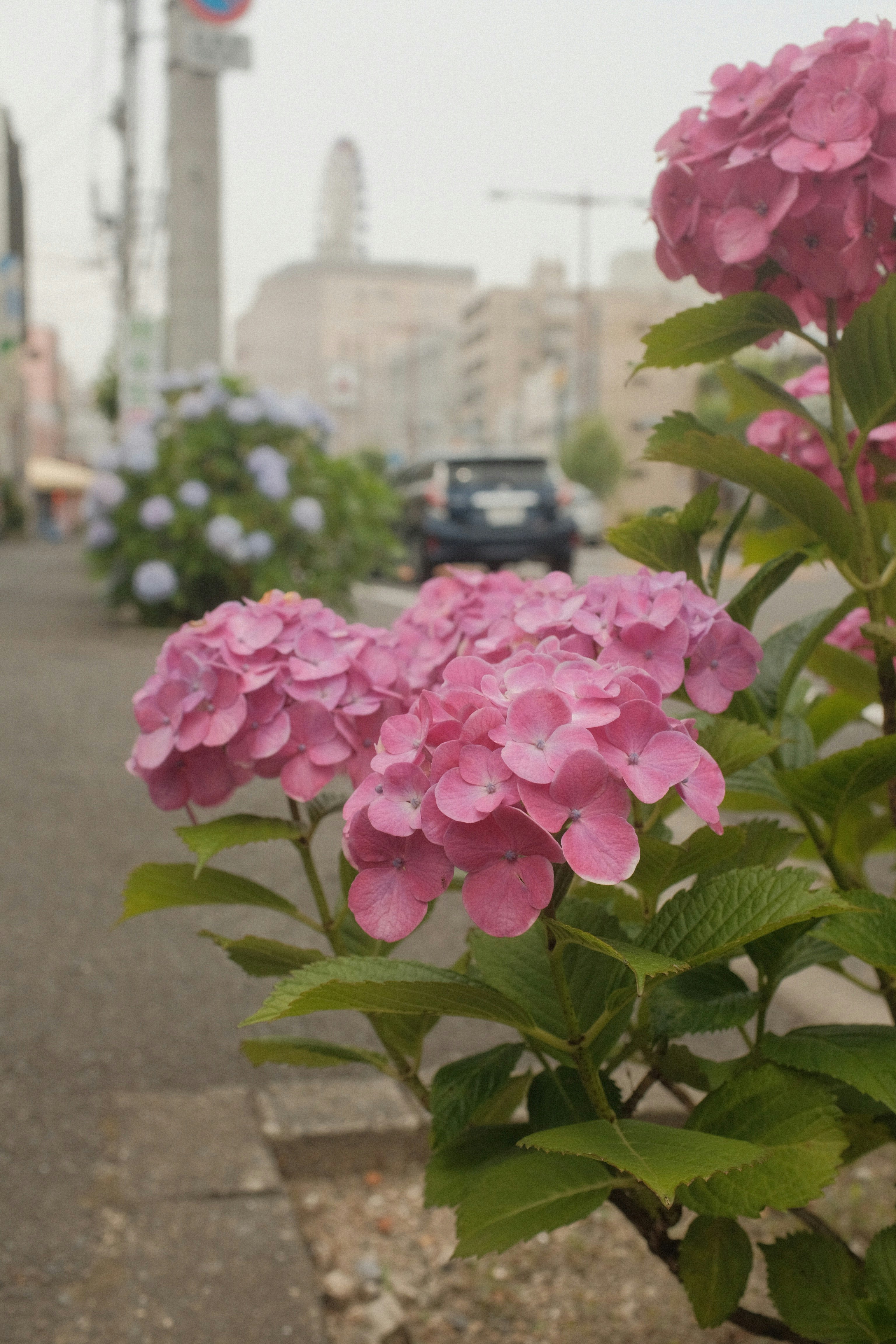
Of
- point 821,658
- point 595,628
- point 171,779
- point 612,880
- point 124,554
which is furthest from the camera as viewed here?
point 124,554

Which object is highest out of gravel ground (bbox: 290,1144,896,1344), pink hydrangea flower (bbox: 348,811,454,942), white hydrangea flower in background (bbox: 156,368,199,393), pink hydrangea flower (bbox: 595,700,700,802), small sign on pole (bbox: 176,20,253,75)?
small sign on pole (bbox: 176,20,253,75)

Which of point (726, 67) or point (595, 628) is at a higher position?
point (726, 67)

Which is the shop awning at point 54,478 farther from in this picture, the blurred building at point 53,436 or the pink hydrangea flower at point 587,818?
the pink hydrangea flower at point 587,818

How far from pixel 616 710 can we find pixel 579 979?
30cm

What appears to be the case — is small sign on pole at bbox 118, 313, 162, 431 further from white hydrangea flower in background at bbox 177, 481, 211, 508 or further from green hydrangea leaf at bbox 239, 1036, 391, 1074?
green hydrangea leaf at bbox 239, 1036, 391, 1074

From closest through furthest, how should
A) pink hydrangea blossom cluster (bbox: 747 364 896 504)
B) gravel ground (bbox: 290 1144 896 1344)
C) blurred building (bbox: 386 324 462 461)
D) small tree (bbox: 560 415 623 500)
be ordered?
pink hydrangea blossom cluster (bbox: 747 364 896 504)
gravel ground (bbox: 290 1144 896 1344)
small tree (bbox: 560 415 623 500)
blurred building (bbox: 386 324 462 461)

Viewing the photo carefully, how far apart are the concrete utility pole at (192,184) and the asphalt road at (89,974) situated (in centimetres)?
394

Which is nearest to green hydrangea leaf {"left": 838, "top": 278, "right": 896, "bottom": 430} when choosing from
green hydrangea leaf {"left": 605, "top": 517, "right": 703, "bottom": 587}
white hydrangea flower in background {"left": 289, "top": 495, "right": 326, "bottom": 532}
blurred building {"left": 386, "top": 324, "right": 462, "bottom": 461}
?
green hydrangea leaf {"left": 605, "top": 517, "right": 703, "bottom": 587}

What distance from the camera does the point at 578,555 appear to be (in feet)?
73.6

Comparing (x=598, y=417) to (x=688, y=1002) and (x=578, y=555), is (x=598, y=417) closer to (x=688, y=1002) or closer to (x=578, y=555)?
(x=578, y=555)

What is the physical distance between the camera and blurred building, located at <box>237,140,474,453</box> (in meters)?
80.9

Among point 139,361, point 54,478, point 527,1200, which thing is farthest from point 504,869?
point 54,478

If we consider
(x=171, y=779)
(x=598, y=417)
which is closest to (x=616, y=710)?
(x=171, y=779)

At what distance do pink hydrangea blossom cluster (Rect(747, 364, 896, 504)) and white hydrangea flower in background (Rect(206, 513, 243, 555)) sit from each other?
255 inches
